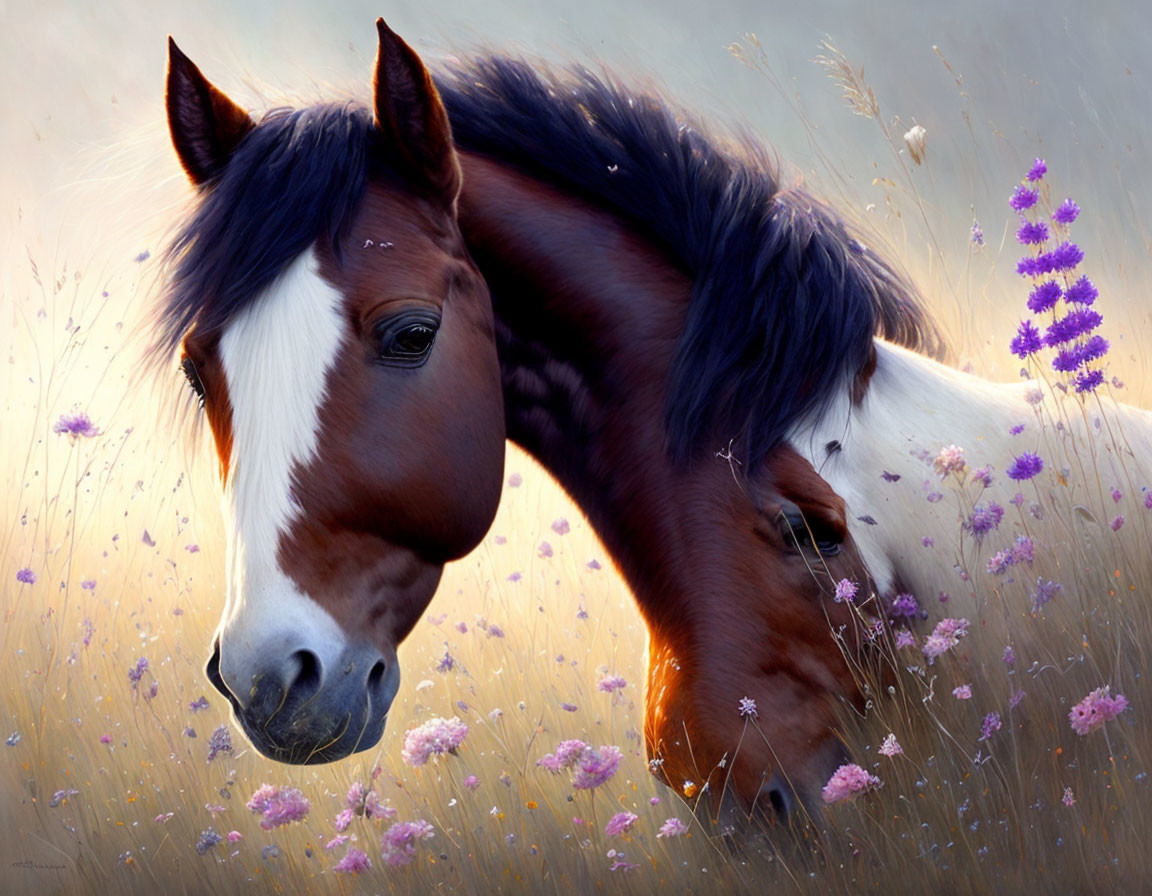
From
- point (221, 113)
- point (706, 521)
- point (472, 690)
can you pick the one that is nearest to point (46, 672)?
point (472, 690)

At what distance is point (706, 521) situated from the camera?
2.22m

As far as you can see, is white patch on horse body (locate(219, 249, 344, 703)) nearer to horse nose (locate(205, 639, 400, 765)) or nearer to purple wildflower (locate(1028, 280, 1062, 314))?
horse nose (locate(205, 639, 400, 765))

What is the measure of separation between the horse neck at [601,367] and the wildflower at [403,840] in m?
0.71

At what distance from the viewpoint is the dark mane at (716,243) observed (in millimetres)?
2258

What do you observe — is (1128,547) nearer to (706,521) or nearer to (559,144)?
(706,521)

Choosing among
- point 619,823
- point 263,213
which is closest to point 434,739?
point 619,823

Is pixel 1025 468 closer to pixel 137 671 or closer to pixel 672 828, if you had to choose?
pixel 672 828

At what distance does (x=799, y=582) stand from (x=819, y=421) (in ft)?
1.30

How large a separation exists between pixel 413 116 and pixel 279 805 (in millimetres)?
1575

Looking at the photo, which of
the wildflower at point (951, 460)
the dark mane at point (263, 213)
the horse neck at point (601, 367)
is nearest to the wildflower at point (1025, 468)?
the wildflower at point (951, 460)

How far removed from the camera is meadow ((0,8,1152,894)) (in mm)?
1785

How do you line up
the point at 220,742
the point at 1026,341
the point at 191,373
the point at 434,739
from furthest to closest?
the point at 220,742 → the point at 1026,341 → the point at 191,373 → the point at 434,739

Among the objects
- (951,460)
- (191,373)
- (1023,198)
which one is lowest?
(191,373)

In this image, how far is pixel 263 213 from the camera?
77.9 inches
